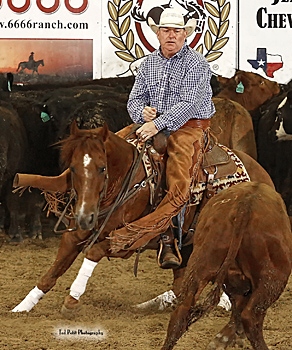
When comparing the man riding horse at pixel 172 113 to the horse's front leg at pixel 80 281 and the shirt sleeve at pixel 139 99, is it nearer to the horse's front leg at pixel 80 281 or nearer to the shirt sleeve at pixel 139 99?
the shirt sleeve at pixel 139 99

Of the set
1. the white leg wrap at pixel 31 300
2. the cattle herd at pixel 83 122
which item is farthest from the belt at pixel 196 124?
the cattle herd at pixel 83 122

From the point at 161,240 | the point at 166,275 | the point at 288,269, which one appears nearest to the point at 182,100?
the point at 161,240

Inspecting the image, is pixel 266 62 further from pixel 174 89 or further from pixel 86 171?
pixel 86 171

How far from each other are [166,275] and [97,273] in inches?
26.3

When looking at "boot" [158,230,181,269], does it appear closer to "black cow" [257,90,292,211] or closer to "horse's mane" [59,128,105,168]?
"horse's mane" [59,128,105,168]

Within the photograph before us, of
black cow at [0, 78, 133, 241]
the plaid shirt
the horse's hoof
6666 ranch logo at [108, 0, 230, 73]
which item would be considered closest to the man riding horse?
the plaid shirt

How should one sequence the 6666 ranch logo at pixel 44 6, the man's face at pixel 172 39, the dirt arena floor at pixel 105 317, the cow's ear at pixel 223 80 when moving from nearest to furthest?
the dirt arena floor at pixel 105 317 < the man's face at pixel 172 39 < the 6666 ranch logo at pixel 44 6 < the cow's ear at pixel 223 80

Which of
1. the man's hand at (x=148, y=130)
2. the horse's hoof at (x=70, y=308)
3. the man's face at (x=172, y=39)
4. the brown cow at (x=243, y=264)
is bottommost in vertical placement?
the horse's hoof at (x=70, y=308)

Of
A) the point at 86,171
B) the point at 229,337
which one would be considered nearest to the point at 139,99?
the point at 86,171

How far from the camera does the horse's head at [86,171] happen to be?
12.6ft

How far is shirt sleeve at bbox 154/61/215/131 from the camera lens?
433cm

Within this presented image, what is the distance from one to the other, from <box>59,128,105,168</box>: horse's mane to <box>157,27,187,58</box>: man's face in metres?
0.93

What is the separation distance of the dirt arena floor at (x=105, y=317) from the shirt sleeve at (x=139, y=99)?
1.49 meters

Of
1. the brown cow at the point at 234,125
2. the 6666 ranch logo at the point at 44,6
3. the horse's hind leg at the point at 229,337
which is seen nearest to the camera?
the horse's hind leg at the point at 229,337
